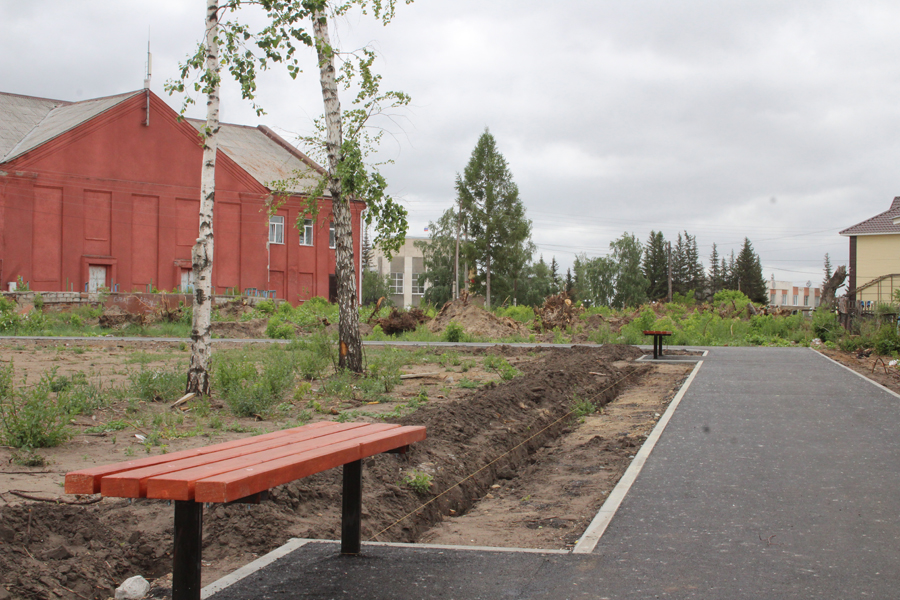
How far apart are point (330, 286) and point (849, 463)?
3823cm

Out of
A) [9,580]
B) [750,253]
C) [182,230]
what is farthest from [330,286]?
[750,253]

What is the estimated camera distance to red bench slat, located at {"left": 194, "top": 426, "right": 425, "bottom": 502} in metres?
2.97

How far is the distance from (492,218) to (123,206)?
3048 centimetres

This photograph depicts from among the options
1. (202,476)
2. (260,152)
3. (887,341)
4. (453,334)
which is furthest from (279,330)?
(202,476)

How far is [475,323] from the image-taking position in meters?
28.6

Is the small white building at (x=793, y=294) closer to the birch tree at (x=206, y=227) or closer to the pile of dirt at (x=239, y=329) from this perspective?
the pile of dirt at (x=239, y=329)

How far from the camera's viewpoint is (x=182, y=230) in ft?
121

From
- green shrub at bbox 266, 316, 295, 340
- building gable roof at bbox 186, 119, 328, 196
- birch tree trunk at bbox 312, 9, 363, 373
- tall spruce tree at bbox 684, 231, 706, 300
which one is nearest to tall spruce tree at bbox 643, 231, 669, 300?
tall spruce tree at bbox 684, 231, 706, 300

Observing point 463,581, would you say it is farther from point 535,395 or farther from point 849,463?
point 535,395

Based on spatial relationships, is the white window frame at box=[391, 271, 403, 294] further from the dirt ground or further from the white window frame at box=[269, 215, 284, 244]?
the dirt ground

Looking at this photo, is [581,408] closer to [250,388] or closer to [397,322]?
[250,388]

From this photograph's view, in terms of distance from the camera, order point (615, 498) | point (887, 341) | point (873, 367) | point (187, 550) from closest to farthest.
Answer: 1. point (187, 550)
2. point (615, 498)
3. point (873, 367)
4. point (887, 341)

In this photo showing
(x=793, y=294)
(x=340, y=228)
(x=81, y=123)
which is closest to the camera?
(x=340, y=228)

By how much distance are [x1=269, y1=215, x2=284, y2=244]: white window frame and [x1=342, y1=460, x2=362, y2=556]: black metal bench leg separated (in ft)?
122
